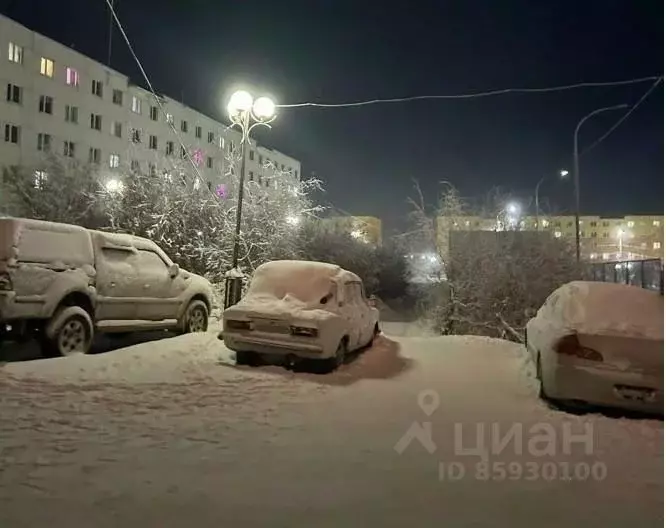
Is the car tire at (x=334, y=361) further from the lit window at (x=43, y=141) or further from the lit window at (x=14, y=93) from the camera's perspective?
the lit window at (x=14, y=93)

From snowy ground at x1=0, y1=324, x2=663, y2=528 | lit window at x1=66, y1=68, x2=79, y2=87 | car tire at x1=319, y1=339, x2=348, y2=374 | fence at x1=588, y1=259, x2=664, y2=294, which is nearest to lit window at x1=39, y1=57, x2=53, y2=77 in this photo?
lit window at x1=66, y1=68, x2=79, y2=87

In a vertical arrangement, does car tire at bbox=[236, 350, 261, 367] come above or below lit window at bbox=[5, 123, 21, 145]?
below

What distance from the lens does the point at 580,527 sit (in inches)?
154

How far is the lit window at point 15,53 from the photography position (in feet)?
128

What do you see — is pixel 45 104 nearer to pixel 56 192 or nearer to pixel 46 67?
pixel 46 67

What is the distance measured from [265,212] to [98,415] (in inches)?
664

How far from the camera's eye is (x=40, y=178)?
3288cm

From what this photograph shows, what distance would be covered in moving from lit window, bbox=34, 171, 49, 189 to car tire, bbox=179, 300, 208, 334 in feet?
79.2

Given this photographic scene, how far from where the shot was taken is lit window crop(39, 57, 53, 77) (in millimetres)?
41469

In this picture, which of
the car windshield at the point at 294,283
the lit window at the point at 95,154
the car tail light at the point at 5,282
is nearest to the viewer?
the car tail light at the point at 5,282

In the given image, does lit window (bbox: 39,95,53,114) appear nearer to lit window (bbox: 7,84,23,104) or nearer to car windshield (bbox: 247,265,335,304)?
lit window (bbox: 7,84,23,104)

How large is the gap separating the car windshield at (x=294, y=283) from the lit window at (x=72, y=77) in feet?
130

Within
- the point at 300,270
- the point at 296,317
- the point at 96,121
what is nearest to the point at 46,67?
the point at 96,121

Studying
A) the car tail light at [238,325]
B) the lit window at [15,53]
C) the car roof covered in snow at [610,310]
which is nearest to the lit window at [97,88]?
the lit window at [15,53]
